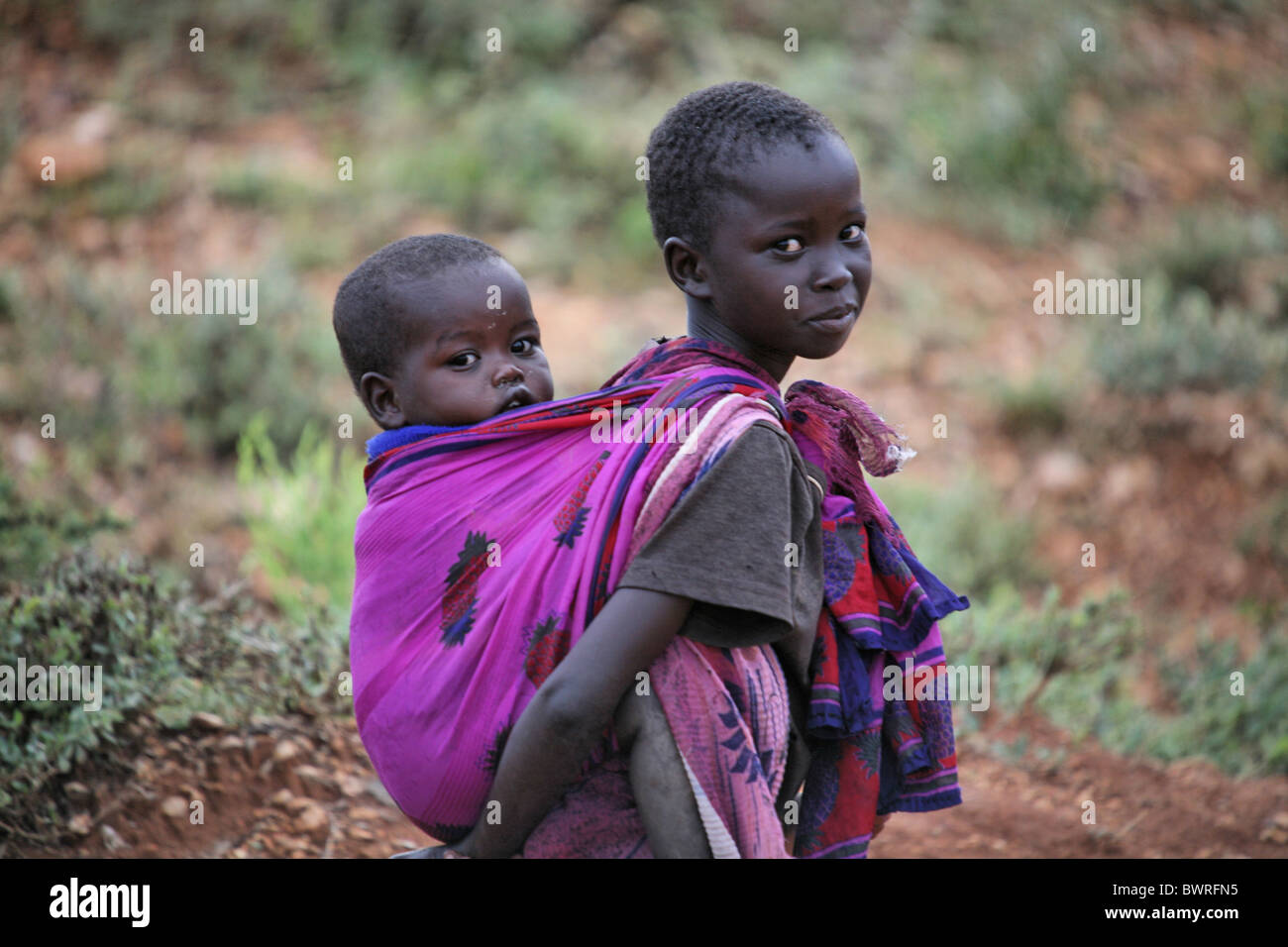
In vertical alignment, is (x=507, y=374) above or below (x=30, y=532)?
above

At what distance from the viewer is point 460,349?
2.05 m

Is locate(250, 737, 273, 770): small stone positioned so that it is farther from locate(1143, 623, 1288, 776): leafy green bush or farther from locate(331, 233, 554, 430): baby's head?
locate(1143, 623, 1288, 776): leafy green bush

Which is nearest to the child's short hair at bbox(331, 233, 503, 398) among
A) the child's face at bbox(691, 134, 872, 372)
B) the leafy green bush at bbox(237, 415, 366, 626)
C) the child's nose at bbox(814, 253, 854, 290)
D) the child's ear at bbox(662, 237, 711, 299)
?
the child's ear at bbox(662, 237, 711, 299)

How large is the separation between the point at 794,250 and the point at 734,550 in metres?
0.48

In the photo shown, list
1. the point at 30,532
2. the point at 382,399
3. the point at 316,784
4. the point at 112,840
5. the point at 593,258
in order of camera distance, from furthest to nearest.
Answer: the point at 593,258 → the point at 30,532 → the point at 316,784 → the point at 112,840 → the point at 382,399

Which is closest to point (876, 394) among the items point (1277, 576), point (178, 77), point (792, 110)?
point (1277, 576)

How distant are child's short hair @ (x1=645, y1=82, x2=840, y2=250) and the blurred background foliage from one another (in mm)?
1910

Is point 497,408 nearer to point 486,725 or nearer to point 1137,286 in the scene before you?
point 486,725

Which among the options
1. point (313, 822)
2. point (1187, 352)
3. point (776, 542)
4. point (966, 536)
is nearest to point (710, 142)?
point (776, 542)

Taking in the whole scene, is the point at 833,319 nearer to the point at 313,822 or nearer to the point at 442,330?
the point at 442,330

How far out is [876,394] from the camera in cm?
591

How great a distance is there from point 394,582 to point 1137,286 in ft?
16.4

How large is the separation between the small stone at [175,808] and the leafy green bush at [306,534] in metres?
0.88

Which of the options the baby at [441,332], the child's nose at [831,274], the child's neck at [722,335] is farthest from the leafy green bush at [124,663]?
the child's nose at [831,274]
